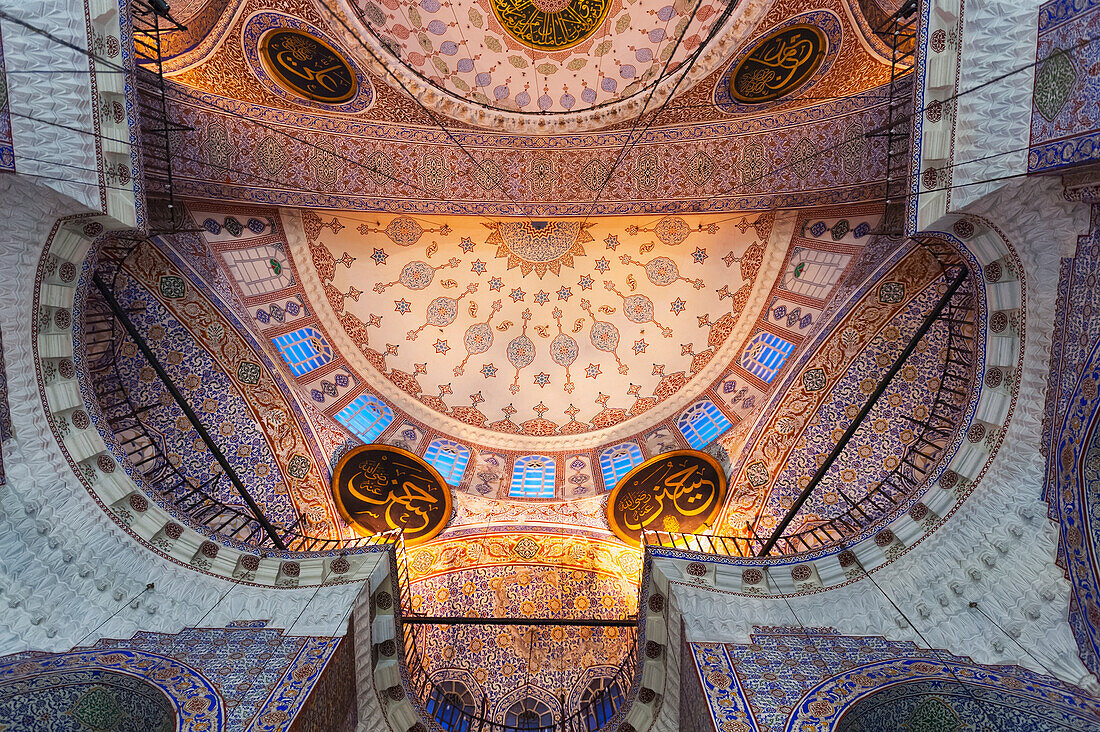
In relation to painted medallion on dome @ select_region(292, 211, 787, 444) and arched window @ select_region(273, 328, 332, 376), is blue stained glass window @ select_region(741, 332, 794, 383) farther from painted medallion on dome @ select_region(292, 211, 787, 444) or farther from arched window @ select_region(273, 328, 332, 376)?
arched window @ select_region(273, 328, 332, 376)

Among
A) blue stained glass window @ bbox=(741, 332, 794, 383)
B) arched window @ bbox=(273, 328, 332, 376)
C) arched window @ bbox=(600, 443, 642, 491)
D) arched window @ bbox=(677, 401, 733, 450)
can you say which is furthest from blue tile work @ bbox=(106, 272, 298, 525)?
blue stained glass window @ bbox=(741, 332, 794, 383)

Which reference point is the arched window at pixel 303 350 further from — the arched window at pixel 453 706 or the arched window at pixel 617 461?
the arched window at pixel 453 706

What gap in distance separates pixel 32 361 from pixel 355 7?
480 centimetres

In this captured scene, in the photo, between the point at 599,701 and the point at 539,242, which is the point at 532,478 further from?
the point at 539,242

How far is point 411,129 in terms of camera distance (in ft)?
23.6

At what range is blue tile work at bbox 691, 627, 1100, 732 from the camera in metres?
4.06

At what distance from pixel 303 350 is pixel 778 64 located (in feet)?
21.5

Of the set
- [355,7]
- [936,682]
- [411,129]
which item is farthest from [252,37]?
[936,682]

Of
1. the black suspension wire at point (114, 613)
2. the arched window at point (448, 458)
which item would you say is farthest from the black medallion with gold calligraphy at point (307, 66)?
the black suspension wire at point (114, 613)

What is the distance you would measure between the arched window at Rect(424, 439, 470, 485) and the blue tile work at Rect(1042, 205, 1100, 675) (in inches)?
240

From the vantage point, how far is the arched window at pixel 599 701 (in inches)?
265

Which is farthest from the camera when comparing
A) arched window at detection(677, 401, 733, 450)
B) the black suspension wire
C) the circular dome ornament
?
arched window at detection(677, 401, 733, 450)

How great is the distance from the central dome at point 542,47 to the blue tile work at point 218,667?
5.92m

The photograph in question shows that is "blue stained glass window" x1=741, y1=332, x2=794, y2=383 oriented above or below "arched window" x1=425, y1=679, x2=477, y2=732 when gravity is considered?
above
